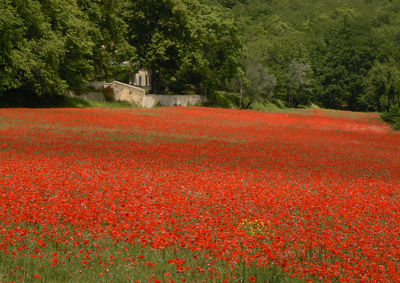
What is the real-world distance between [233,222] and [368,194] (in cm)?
637

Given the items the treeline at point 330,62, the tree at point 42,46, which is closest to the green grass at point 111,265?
the tree at point 42,46

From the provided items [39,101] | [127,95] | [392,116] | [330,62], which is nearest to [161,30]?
[127,95]

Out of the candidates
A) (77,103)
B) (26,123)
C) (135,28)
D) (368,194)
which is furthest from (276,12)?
(368,194)

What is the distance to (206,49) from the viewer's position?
284 feet

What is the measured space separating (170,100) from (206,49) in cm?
2016

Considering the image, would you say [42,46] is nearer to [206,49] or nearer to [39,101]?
[39,101]

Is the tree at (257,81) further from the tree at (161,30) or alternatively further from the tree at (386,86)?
the tree at (386,86)

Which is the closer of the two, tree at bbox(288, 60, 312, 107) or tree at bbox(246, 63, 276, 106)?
tree at bbox(246, 63, 276, 106)

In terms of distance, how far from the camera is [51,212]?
10.4 metres

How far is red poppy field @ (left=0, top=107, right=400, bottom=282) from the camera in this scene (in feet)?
25.3

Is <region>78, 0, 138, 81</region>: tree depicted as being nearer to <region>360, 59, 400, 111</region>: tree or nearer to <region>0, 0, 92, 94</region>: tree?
<region>0, 0, 92, 94</region>: tree

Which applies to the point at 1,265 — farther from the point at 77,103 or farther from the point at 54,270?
the point at 77,103

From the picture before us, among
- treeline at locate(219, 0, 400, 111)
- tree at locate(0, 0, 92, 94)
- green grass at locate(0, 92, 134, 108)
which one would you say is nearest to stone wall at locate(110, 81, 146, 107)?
green grass at locate(0, 92, 134, 108)

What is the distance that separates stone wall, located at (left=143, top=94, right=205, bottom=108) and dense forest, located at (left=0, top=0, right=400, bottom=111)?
4.37 meters
